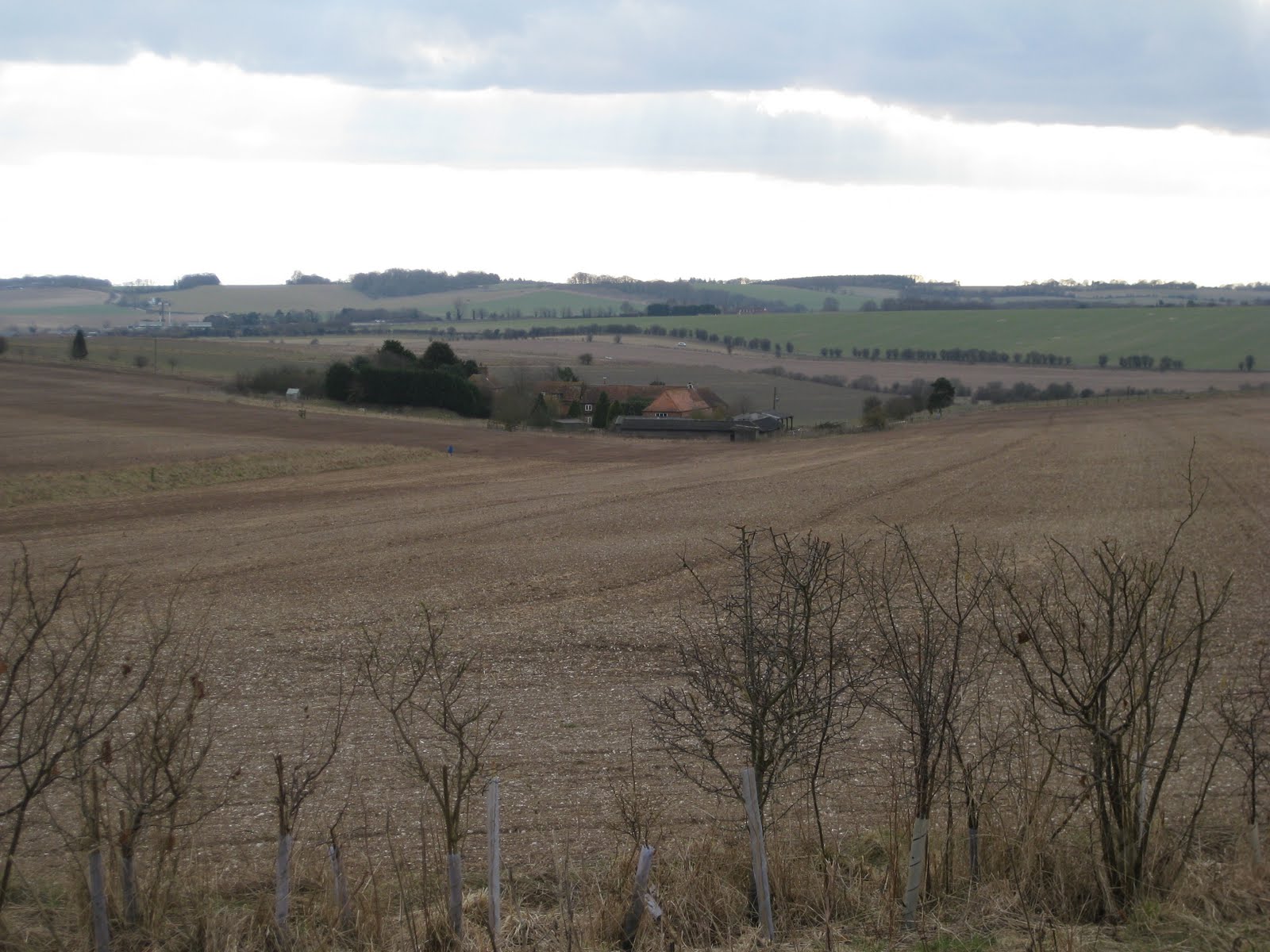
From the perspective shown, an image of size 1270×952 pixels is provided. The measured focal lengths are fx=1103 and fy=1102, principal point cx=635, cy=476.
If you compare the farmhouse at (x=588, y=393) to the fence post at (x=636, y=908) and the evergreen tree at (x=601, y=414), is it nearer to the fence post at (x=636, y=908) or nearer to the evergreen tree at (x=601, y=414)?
the evergreen tree at (x=601, y=414)

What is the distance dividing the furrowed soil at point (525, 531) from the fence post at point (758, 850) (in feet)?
8.53

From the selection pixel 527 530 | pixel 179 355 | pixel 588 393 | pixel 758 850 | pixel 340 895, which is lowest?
pixel 527 530

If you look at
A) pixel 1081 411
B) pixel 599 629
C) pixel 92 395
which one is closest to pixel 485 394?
pixel 92 395

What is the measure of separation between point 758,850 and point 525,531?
24013 millimetres

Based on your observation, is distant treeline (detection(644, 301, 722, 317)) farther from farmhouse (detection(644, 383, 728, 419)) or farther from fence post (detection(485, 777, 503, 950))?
fence post (detection(485, 777, 503, 950))

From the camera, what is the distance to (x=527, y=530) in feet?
99.2

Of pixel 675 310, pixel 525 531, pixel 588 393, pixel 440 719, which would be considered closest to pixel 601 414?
pixel 588 393

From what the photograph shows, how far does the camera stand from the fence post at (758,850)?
6.18 meters

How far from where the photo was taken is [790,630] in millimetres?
6672

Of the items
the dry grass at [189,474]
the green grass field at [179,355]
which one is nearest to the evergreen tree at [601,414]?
the dry grass at [189,474]

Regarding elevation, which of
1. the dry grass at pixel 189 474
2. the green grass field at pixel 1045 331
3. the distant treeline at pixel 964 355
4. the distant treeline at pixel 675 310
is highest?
the distant treeline at pixel 675 310

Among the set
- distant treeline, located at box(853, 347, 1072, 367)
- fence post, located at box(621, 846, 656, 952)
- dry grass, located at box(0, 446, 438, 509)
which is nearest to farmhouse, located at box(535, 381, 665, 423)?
dry grass, located at box(0, 446, 438, 509)

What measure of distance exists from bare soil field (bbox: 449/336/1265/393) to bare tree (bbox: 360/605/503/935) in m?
84.6

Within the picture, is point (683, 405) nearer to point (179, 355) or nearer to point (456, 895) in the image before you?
point (179, 355)
